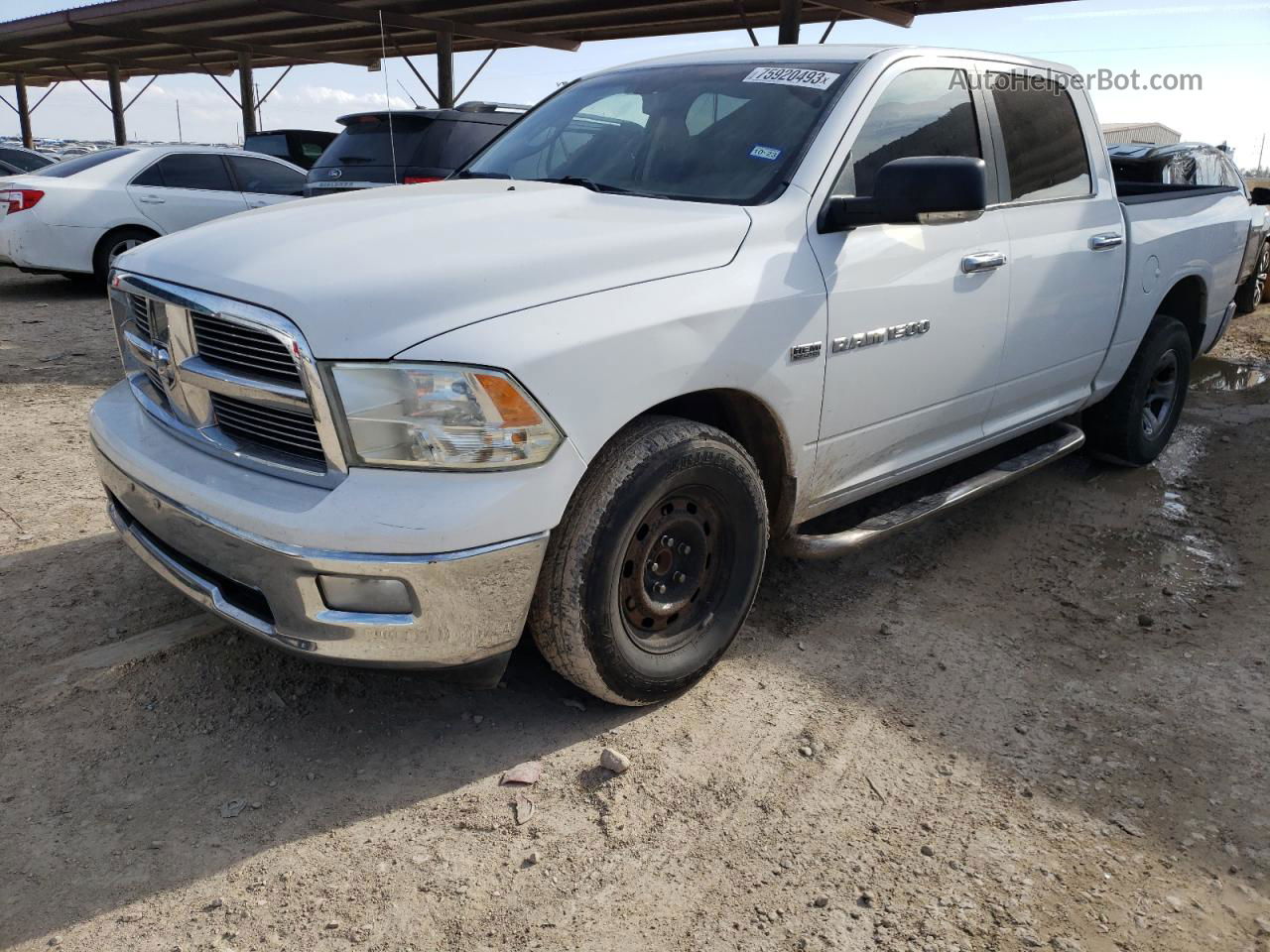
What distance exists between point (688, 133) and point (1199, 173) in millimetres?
7782

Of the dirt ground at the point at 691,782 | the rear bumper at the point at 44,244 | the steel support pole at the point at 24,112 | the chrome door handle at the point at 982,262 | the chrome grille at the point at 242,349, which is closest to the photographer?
the dirt ground at the point at 691,782

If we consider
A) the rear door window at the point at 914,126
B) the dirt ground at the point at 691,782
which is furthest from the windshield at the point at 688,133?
the dirt ground at the point at 691,782

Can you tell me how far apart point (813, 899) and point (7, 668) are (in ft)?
7.99

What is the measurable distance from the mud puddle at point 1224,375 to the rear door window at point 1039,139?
3.94 m

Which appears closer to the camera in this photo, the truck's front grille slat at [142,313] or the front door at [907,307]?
the truck's front grille slat at [142,313]

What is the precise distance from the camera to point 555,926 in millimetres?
2068

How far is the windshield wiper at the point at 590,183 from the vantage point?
3090mm

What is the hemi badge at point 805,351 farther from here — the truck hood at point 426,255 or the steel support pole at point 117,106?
the steel support pole at point 117,106

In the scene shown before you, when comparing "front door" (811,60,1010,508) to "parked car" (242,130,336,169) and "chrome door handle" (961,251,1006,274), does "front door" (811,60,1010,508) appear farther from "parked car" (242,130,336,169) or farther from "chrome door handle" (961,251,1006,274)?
"parked car" (242,130,336,169)

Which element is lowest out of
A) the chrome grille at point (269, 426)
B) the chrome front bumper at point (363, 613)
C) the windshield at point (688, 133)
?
the chrome front bumper at point (363, 613)

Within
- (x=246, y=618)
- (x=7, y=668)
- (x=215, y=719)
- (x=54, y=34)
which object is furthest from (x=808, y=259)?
(x=54, y=34)

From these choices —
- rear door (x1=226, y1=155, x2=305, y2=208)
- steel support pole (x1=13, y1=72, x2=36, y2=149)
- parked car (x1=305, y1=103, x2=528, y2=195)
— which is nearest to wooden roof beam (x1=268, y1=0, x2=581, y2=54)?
rear door (x1=226, y1=155, x2=305, y2=208)

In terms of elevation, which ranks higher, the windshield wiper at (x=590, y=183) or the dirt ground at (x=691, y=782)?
the windshield wiper at (x=590, y=183)

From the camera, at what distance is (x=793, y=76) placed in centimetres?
319
